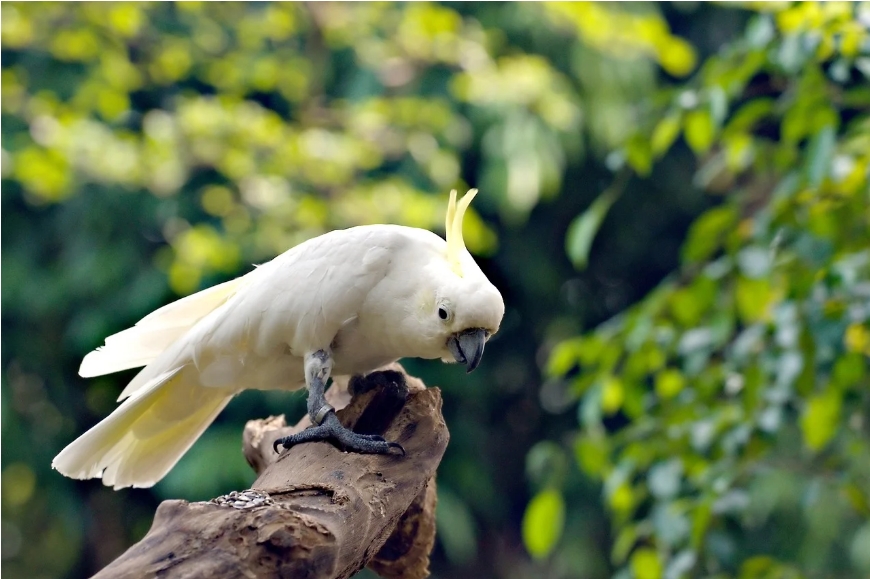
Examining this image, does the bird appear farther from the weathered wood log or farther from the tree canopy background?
the tree canopy background

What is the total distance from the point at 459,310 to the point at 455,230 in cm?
22

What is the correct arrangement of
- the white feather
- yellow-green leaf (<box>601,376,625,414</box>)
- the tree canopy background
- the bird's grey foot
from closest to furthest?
1. the bird's grey foot
2. the white feather
3. yellow-green leaf (<box>601,376,625,414</box>)
4. the tree canopy background

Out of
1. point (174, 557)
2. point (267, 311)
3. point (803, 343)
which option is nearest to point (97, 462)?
point (267, 311)

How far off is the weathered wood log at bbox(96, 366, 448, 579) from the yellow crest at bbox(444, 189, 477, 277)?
28 centimetres

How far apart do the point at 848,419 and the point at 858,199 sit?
56 cm

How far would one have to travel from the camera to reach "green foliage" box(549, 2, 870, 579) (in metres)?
1.64

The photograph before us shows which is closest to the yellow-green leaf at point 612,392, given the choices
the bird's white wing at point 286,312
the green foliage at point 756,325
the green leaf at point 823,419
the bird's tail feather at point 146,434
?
the green foliage at point 756,325

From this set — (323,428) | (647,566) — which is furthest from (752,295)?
(323,428)

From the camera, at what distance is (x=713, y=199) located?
4.68 metres

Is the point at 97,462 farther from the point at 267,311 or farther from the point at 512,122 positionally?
the point at 512,122

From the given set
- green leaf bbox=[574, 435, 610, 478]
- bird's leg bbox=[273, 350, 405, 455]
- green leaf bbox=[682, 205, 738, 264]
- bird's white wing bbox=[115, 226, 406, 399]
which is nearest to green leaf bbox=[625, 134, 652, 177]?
green leaf bbox=[682, 205, 738, 264]

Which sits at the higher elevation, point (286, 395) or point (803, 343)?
point (803, 343)

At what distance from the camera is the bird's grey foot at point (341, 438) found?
1.55 meters

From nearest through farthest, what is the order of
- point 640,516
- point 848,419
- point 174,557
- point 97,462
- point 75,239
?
point 174,557 < point 97,462 < point 848,419 < point 75,239 < point 640,516
